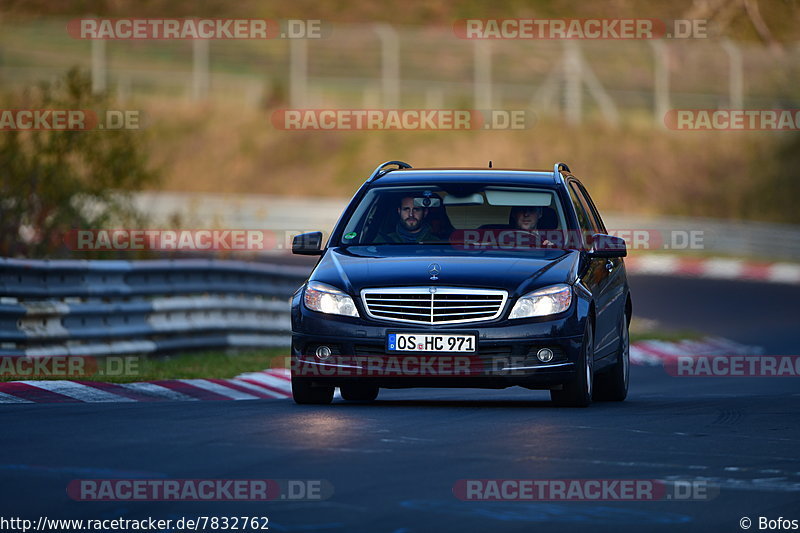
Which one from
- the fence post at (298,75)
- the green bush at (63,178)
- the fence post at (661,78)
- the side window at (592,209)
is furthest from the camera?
the fence post at (298,75)

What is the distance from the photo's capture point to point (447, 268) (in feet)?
38.0

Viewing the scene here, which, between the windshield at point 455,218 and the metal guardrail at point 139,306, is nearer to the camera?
the windshield at point 455,218

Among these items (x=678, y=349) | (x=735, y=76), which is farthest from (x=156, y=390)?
(x=735, y=76)

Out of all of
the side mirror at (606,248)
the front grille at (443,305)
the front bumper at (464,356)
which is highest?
the side mirror at (606,248)

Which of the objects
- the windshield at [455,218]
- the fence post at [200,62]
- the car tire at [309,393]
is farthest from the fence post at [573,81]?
the car tire at [309,393]

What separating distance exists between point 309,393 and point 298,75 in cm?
4185

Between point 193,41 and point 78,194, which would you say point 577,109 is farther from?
point 78,194

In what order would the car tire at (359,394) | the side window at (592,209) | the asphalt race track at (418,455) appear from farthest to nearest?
the side window at (592,209) < the car tire at (359,394) < the asphalt race track at (418,455)

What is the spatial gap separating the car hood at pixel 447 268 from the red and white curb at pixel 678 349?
30.2 ft

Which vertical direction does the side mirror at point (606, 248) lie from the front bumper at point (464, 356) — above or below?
above

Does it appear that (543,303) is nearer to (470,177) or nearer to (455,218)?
(455,218)

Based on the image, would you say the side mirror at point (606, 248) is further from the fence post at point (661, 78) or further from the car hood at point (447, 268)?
the fence post at point (661, 78)

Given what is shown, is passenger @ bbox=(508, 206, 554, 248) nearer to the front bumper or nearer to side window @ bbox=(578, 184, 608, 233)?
the front bumper

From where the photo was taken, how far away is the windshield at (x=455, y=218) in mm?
12359
